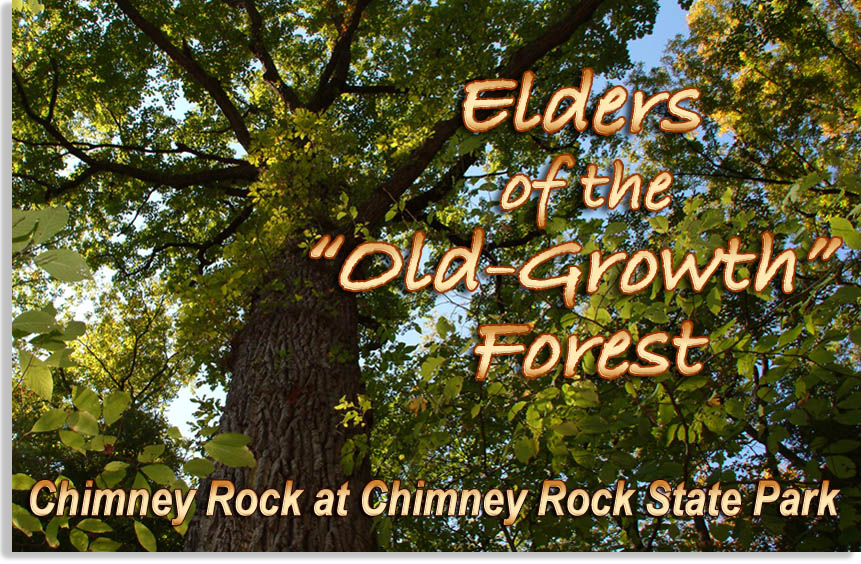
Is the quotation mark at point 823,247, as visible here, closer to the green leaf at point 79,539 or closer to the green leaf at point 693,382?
the green leaf at point 693,382

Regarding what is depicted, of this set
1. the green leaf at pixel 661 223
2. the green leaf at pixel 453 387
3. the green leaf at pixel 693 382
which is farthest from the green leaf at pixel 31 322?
the green leaf at pixel 693 382

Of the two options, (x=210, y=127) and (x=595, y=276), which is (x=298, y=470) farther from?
(x=210, y=127)

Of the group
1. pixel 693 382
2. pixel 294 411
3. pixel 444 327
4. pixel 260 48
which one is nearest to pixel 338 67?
pixel 260 48

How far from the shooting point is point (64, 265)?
1.20m

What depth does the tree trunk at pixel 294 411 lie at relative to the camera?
3057mm

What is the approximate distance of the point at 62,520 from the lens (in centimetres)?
144

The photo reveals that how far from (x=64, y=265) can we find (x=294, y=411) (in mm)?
2859

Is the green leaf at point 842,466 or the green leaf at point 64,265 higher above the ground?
the green leaf at point 64,265

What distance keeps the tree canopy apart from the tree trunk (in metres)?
0.02

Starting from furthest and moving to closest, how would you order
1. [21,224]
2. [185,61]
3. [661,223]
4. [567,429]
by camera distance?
[185,61] → [661,223] → [567,429] → [21,224]

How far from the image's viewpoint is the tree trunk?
306cm

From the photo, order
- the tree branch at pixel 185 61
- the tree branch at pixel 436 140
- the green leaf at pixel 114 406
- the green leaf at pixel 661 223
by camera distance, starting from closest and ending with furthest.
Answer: the green leaf at pixel 114 406
the green leaf at pixel 661 223
the tree branch at pixel 436 140
the tree branch at pixel 185 61

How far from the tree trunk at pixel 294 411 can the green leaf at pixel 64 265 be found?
2.31 m

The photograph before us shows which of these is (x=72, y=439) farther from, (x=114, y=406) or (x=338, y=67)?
(x=338, y=67)
